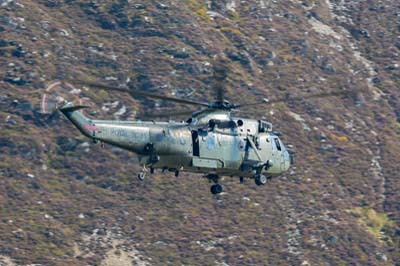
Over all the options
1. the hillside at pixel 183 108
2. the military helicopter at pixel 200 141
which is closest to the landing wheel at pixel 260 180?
the military helicopter at pixel 200 141

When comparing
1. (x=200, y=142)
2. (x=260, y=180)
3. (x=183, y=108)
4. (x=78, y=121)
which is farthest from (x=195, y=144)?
(x=183, y=108)

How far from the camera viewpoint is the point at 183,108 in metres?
97.8

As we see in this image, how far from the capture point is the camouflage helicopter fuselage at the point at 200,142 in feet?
179

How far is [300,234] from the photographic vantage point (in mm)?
87875

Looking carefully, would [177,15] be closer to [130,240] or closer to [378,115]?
[378,115]

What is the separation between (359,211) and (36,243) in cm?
2811

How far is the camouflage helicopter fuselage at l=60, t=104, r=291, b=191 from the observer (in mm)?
54688

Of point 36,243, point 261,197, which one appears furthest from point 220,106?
point 261,197

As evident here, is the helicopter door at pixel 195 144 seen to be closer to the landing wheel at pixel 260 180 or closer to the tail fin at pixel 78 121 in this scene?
the landing wheel at pixel 260 180

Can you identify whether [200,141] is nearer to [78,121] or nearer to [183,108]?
[78,121]

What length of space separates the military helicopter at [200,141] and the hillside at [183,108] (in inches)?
890

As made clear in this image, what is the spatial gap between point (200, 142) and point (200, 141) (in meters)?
0.06

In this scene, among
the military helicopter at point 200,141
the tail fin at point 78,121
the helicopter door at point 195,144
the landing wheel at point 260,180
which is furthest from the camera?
the landing wheel at point 260,180

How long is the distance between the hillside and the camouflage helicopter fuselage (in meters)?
22.6
